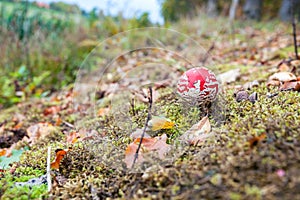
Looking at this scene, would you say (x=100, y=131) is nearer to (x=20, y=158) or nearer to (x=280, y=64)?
(x=20, y=158)

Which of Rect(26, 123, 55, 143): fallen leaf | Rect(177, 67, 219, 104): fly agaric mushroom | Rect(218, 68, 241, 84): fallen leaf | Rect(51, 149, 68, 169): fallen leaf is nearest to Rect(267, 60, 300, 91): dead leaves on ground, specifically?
Rect(218, 68, 241, 84): fallen leaf

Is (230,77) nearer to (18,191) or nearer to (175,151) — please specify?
(175,151)

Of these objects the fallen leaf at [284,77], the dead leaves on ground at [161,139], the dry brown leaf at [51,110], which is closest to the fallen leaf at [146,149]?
the dead leaves on ground at [161,139]

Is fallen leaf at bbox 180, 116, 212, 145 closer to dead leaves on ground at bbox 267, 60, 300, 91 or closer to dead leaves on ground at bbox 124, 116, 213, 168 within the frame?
dead leaves on ground at bbox 124, 116, 213, 168

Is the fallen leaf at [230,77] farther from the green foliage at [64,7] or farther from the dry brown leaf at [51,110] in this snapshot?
the green foliage at [64,7]

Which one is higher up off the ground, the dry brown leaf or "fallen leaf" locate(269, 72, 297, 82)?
"fallen leaf" locate(269, 72, 297, 82)
